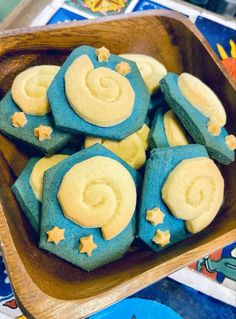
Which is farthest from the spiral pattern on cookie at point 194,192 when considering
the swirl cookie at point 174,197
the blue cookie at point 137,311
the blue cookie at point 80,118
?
the blue cookie at point 137,311

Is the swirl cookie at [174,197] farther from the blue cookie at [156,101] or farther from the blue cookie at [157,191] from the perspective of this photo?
the blue cookie at [156,101]

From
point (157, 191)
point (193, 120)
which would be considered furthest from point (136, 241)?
point (193, 120)

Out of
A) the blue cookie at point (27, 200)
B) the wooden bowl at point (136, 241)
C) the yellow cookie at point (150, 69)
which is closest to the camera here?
the wooden bowl at point (136, 241)

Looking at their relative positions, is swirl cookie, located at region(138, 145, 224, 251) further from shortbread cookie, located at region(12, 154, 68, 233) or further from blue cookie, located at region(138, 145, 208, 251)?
shortbread cookie, located at region(12, 154, 68, 233)

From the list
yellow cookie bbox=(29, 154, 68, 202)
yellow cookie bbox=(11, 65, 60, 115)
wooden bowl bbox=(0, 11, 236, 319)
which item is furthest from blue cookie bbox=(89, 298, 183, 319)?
yellow cookie bbox=(11, 65, 60, 115)

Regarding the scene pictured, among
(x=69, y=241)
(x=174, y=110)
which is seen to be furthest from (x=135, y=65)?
(x=69, y=241)

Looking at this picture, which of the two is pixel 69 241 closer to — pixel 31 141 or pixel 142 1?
pixel 31 141
